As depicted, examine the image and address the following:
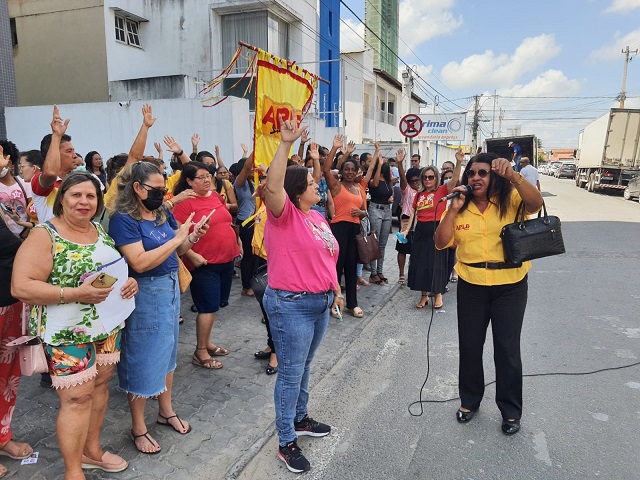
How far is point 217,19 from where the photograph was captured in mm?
17500

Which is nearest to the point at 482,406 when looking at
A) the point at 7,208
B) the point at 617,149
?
the point at 7,208

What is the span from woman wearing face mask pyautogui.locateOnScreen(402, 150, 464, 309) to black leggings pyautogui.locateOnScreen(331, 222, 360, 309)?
2.92ft

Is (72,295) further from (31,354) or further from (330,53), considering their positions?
(330,53)

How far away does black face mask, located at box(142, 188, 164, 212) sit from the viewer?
2824mm

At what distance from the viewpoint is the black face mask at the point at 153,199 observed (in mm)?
2824

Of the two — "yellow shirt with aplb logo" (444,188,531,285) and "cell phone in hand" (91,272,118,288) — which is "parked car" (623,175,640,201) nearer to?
"yellow shirt with aplb logo" (444,188,531,285)

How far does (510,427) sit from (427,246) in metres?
3.09

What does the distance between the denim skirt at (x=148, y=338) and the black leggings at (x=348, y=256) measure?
300 cm

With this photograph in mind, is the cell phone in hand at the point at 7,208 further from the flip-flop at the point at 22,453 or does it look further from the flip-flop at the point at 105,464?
the flip-flop at the point at 105,464

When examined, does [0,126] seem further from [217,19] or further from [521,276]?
[521,276]

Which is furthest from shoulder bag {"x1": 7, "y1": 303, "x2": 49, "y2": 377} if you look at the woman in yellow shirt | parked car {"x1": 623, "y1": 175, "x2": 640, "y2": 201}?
parked car {"x1": 623, "y1": 175, "x2": 640, "y2": 201}

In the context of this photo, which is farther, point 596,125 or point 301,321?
point 596,125

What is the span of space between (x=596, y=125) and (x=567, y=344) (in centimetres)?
2535

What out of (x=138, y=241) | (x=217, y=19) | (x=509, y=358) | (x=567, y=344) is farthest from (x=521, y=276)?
(x=217, y=19)
